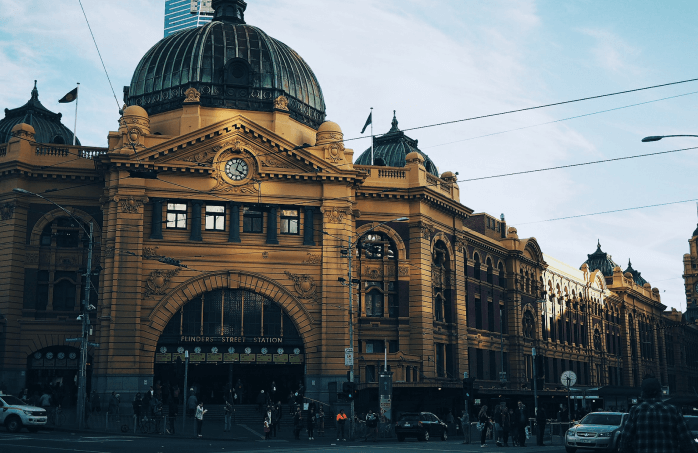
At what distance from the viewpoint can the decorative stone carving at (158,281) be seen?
168ft

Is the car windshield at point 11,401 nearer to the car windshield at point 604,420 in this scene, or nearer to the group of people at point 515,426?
the group of people at point 515,426

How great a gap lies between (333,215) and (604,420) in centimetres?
2769

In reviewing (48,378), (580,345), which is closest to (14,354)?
(48,378)

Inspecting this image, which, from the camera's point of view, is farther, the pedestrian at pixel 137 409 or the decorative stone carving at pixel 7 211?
the decorative stone carving at pixel 7 211

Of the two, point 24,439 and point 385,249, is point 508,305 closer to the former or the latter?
point 385,249

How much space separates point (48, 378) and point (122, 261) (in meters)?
9.89

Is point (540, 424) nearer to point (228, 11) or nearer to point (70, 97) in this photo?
point (70, 97)

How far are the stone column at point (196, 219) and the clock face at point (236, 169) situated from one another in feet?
8.78

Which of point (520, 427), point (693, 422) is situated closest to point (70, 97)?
point (520, 427)

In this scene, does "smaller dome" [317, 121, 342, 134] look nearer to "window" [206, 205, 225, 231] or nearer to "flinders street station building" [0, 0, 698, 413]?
"flinders street station building" [0, 0, 698, 413]

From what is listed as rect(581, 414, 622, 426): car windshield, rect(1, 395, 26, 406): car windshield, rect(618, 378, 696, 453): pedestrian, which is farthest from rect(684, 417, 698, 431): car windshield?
rect(1, 395, 26, 406): car windshield

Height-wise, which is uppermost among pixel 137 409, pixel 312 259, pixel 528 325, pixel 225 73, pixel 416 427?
pixel 225 73

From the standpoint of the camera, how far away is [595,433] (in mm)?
29266

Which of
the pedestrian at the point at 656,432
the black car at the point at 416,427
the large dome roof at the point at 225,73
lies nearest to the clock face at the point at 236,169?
the large dome roof at the point at 225,73
